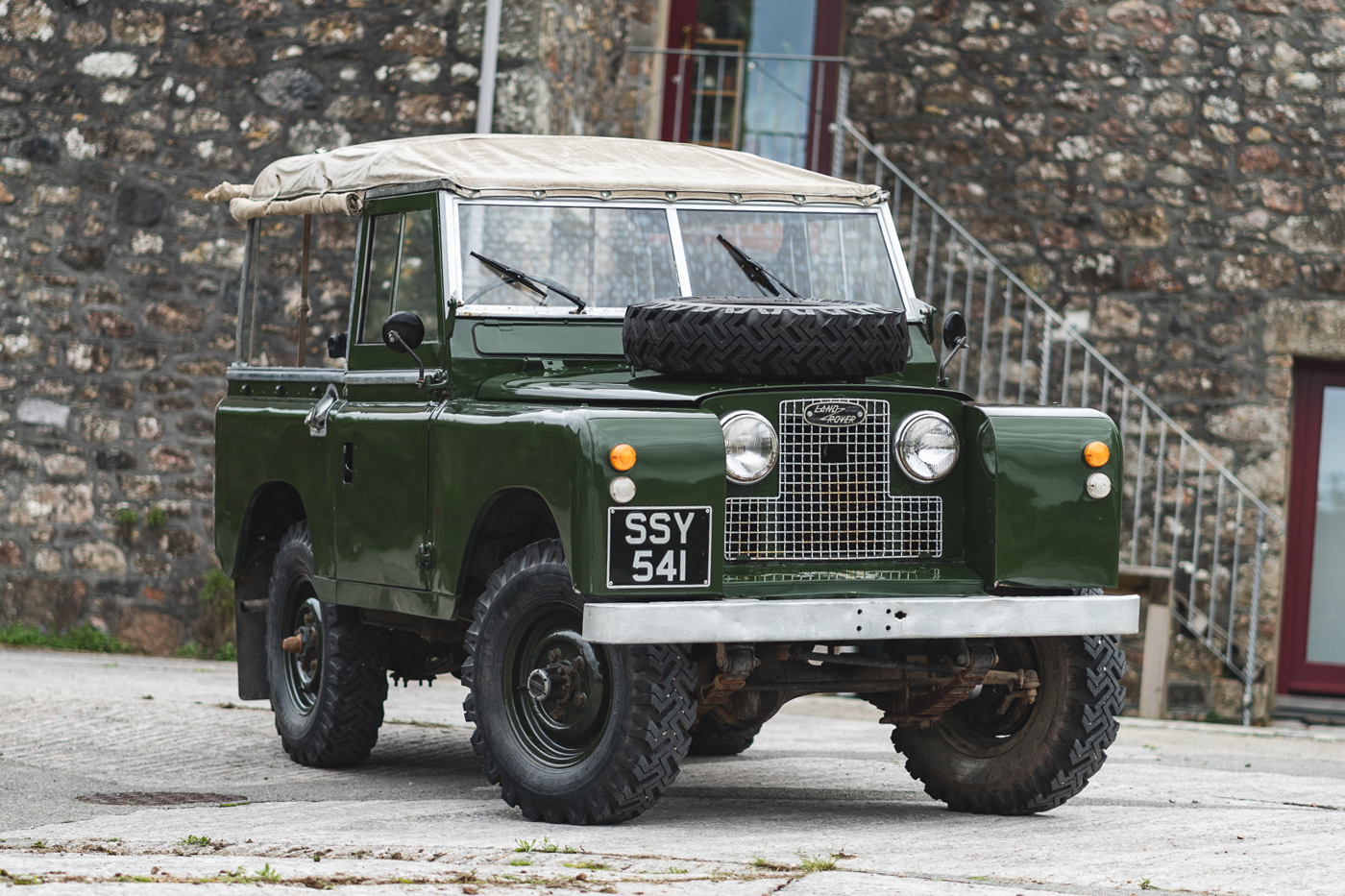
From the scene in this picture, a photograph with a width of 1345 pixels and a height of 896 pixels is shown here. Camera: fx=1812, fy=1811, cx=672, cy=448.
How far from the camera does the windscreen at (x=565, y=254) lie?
6344 millimetres

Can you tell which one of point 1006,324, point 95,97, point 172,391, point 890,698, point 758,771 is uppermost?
point 95,97

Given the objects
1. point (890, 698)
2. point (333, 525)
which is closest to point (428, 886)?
point (890, 698)

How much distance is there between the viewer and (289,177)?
759 centimetres

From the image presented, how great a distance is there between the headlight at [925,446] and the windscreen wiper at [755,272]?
0.95 metres

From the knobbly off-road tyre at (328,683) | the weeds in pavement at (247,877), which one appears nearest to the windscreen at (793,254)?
the knobbly off-road tyre at (328,683)

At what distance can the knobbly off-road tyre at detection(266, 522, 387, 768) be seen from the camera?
7035 mm

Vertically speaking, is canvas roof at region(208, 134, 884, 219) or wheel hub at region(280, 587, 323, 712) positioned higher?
canvas roof at region(208, 134, 884, 219)

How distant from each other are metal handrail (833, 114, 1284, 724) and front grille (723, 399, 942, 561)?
22.4 feet

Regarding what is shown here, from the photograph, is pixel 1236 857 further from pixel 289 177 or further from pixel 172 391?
pixel 172 391

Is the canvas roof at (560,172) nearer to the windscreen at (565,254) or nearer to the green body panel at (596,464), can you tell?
the windscreen at (565,254)

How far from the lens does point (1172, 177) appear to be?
12906 mm

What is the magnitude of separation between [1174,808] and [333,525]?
323 cm

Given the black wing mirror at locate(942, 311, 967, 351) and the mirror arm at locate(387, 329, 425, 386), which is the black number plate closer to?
the mirror arm at locate(387, 329, 425, 386)

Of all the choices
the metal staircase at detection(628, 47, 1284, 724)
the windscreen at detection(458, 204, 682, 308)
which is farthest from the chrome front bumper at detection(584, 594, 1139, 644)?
the metal staircase at detection(628, 47, 1284, 724)
